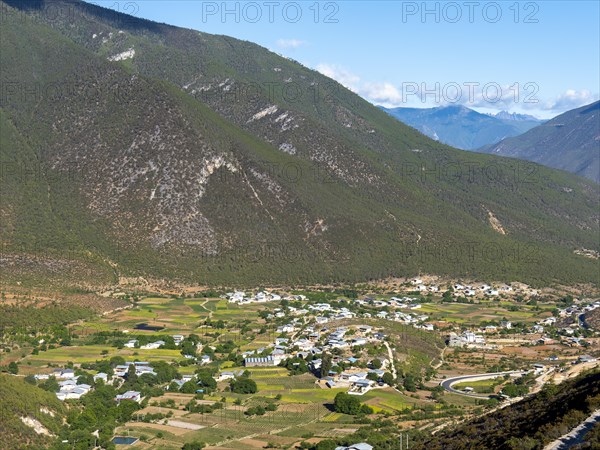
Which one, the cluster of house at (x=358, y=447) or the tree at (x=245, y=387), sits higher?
the tree at (x=245, y=387)

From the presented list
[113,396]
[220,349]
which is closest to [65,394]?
[113,396]

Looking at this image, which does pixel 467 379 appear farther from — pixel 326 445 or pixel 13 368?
pixel 13 368

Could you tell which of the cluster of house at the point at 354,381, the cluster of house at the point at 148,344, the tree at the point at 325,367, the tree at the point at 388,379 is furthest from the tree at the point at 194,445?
the cluster of house at the point at 148,344

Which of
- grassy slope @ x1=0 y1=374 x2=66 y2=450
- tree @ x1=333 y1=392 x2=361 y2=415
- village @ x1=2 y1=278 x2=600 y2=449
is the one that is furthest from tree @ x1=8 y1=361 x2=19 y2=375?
tree @ x1=333 y1=392 x2=361 y2=415

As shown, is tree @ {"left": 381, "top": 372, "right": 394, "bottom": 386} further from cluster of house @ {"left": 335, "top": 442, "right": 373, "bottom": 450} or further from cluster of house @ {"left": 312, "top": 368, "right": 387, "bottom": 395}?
cluster of house @ {"left": 335, "top": 442, "right": 373, "bottom": 450}

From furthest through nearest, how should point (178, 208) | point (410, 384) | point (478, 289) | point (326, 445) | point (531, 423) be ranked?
point (178, 208), point (478, 289), point (410, 384), point (326, 445), point (531, 423)

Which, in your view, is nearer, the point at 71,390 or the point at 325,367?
the point at 71,390

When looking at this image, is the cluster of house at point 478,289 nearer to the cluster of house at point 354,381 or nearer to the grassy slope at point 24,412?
the cluster of house at point 354,381

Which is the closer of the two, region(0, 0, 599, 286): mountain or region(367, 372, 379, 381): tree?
region(367, 372, 379, 381): tree

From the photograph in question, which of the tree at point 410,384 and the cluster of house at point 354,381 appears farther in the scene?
the tree at point 410,384

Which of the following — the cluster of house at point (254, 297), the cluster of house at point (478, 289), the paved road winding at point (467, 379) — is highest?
the cluster of house at point (254, 297)

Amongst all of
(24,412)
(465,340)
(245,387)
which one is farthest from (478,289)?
(24,412)

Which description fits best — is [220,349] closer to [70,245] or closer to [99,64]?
[70,245]

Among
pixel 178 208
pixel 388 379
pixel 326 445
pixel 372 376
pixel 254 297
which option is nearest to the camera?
pixel 326 445
